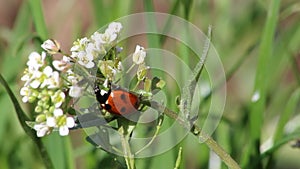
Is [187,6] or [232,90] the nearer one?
[187,6]

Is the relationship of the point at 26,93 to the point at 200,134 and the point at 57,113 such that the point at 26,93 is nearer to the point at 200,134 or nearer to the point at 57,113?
the point at 57,113

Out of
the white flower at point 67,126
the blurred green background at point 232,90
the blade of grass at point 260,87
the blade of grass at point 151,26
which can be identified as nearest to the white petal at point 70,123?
the white flower at point 67,126

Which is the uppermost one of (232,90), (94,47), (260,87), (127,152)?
(94,47)

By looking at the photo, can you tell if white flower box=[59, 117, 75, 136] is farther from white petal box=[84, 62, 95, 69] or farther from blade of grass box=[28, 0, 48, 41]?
blade of grass box=[28, 0, 48, 41]

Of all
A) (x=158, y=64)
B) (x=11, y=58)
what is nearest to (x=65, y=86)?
(x=158, y=64)

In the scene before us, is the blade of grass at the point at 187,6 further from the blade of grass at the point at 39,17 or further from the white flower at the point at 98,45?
the white flower at the point at 98,45

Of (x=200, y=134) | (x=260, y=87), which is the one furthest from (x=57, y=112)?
(x=260, y=87)

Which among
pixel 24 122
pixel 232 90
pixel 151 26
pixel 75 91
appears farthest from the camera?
pixel 232 90

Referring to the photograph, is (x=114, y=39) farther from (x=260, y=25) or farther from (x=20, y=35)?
(x=260, y=25)
